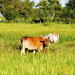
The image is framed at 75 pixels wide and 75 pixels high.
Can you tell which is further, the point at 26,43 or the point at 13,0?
the point at 13,0

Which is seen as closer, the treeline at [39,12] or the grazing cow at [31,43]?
the grazing cow at [31,43]

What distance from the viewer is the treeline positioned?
192ft

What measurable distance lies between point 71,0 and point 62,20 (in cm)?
1564

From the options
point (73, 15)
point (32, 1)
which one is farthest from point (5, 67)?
point (32, 1)

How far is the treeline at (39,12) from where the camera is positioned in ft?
192

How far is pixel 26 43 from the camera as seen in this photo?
9.69 m

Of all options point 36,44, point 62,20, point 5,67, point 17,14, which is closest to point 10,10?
point 17,14

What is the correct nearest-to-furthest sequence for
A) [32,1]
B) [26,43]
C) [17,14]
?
1. [26,43]
2. [17,14]
3. [32,1]

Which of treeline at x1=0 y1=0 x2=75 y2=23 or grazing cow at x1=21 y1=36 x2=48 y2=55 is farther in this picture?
treeline at x1=0 y1=0 x2=75 y2=23

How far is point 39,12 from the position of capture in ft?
215

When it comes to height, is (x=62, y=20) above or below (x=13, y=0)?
below

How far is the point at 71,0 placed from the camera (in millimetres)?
70188

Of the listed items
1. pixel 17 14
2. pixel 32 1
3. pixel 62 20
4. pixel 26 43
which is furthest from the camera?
pixel 32 1

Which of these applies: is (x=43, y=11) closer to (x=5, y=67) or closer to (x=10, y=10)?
(x=10, y=10)
